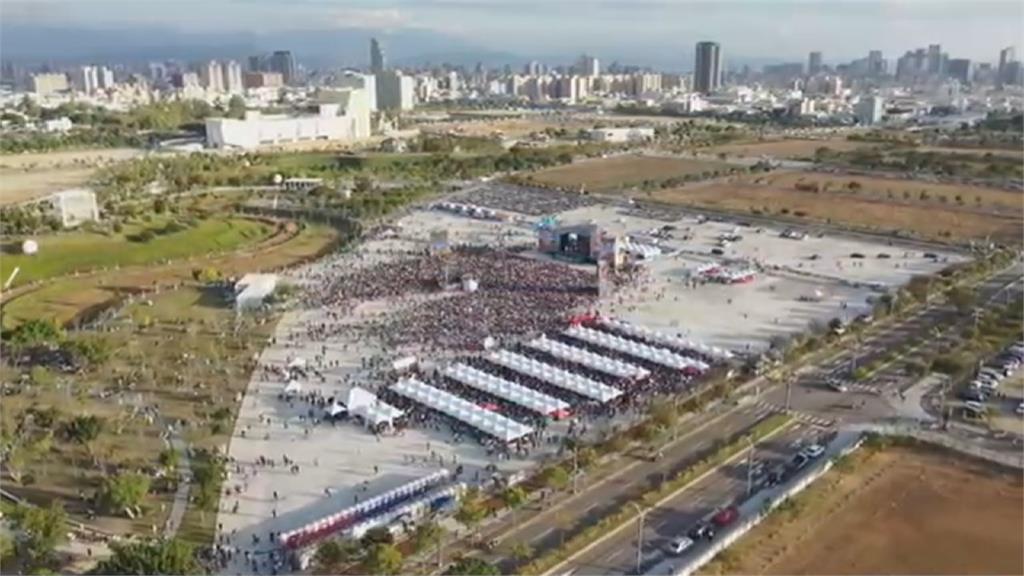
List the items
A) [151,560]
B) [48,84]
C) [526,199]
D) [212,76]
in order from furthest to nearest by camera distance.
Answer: [212,76] → [48,84] → [526,199] → [151,560]

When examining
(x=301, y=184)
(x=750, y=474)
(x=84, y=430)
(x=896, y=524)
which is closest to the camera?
(x=896, y=524)

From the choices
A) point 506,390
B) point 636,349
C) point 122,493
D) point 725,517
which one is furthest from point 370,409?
point 725,517

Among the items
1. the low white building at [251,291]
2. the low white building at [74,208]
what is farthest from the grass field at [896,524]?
the low white building at [74,208]

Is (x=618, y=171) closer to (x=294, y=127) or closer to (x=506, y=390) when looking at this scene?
(x=294, y=127)

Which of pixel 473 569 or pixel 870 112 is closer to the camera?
pixel 473 569

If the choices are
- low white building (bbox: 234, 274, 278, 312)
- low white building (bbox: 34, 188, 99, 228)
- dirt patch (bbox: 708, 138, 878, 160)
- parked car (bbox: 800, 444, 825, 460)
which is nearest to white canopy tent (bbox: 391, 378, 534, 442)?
parked car (bbox: 800, 444, 825, 460)

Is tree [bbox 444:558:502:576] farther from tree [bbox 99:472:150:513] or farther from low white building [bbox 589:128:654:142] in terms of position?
low white building [bbox 589:128:654:142]
